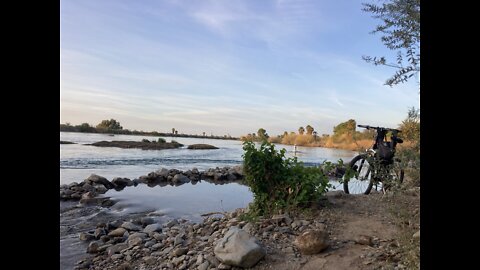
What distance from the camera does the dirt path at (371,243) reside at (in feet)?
9.14

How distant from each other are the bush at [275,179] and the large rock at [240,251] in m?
1.26

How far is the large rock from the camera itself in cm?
318

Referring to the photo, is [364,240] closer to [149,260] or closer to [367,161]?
[367,161]

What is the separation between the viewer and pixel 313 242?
3.25 meters

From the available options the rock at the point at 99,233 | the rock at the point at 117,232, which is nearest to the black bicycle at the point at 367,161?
the rock at the point at 117,232

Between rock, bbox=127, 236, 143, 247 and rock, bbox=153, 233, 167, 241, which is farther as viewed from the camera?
rock, bbox=153, 233, 167, 241

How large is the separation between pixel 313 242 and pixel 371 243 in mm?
610

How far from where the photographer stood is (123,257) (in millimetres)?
4379

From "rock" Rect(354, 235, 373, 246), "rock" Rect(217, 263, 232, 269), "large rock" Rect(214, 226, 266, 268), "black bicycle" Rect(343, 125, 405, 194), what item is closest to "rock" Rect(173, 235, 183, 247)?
"large rock" Rect(214, 226, 266, 268)

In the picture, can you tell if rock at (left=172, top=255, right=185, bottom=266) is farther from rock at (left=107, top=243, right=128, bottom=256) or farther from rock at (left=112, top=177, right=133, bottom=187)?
rock at (left=112, top=177, right=133, bottom=187)

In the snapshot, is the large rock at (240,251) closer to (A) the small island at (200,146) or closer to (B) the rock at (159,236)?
(B) the rock at (159,236)

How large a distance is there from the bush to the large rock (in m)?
1.26
